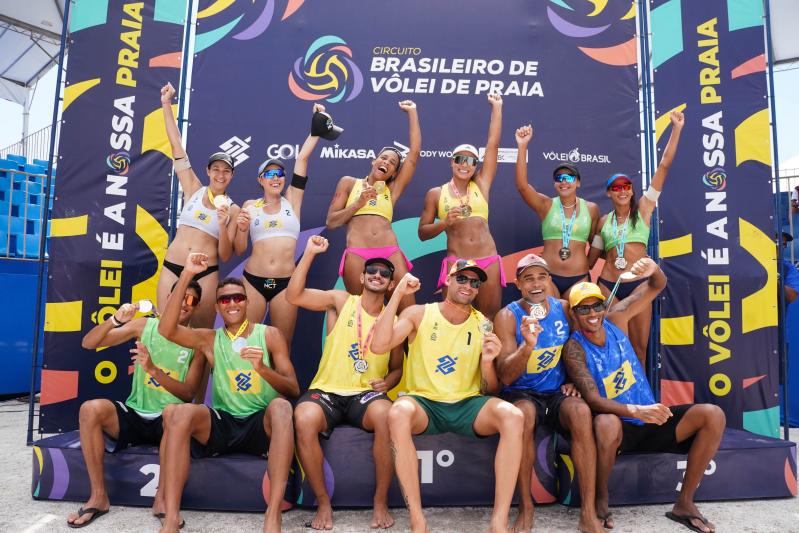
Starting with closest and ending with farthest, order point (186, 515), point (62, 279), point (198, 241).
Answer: point (186, 515) < point (198, 241) < point (62, 279)

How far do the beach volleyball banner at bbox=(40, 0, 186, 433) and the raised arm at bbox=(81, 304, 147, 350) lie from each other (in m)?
1.27

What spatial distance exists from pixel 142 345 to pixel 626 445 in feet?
10.1

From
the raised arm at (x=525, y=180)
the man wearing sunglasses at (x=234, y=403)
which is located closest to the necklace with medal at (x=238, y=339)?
the man wearing sunglasses at (x=234, y=403)

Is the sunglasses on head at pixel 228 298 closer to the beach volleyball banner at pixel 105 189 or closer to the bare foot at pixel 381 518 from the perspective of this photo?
the bare foot at pixel 381 518

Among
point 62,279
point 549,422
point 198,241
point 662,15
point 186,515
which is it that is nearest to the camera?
point 186,515

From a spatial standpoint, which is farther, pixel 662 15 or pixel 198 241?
pixel 662 15

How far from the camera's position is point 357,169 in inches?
207

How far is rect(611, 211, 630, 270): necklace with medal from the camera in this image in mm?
4375

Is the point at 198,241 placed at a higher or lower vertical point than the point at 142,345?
higher

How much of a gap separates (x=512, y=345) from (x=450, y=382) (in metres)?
0.47

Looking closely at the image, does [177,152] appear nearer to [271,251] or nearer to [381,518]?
[271,251]

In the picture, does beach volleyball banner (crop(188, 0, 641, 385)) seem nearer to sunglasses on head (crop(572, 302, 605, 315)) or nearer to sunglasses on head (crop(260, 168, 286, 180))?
sunglasses on head (crop(260, 168, 286, 180))

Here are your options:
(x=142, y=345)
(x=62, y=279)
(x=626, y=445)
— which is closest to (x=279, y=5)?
(x=62, y=279)

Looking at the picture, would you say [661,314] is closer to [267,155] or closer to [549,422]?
[549,422]
